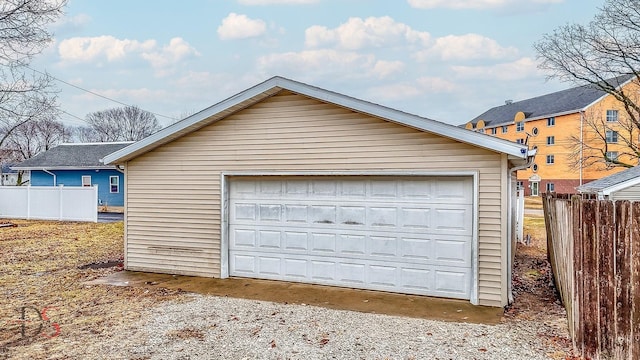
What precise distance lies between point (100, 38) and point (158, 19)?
6.77 metres

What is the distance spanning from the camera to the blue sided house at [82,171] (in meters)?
23.7

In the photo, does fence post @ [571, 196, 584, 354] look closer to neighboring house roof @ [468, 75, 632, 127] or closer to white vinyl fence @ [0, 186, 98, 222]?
white vinyl fence @ [0, 186, 98, 222]

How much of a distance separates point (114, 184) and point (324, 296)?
2119 centimetres

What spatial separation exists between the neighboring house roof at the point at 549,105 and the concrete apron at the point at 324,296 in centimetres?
3030

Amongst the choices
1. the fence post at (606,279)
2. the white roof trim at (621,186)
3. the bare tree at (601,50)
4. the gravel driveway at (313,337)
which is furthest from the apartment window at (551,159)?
the fence post at (606,279)

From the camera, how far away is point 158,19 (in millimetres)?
17000

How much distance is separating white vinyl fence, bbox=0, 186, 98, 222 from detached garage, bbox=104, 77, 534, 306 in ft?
34.0

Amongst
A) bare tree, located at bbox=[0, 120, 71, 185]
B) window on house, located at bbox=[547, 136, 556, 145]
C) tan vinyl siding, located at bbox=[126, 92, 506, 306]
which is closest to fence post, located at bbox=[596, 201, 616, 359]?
tan vinyl siding, located at bbox=[126, 92, 506, 306]

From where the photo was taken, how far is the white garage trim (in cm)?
636

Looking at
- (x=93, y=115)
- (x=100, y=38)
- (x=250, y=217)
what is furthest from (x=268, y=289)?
(x=93, y=115)

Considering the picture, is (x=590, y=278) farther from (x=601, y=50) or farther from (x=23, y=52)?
(x=601, y=50)

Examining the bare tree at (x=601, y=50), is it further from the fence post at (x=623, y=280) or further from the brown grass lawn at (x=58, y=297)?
the brown grass lawn at (x=58, y=297)

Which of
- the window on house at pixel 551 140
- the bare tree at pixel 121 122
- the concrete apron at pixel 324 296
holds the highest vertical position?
the bare tree at pixel 121 122

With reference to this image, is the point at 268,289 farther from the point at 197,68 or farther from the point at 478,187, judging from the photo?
the point at 197,68
